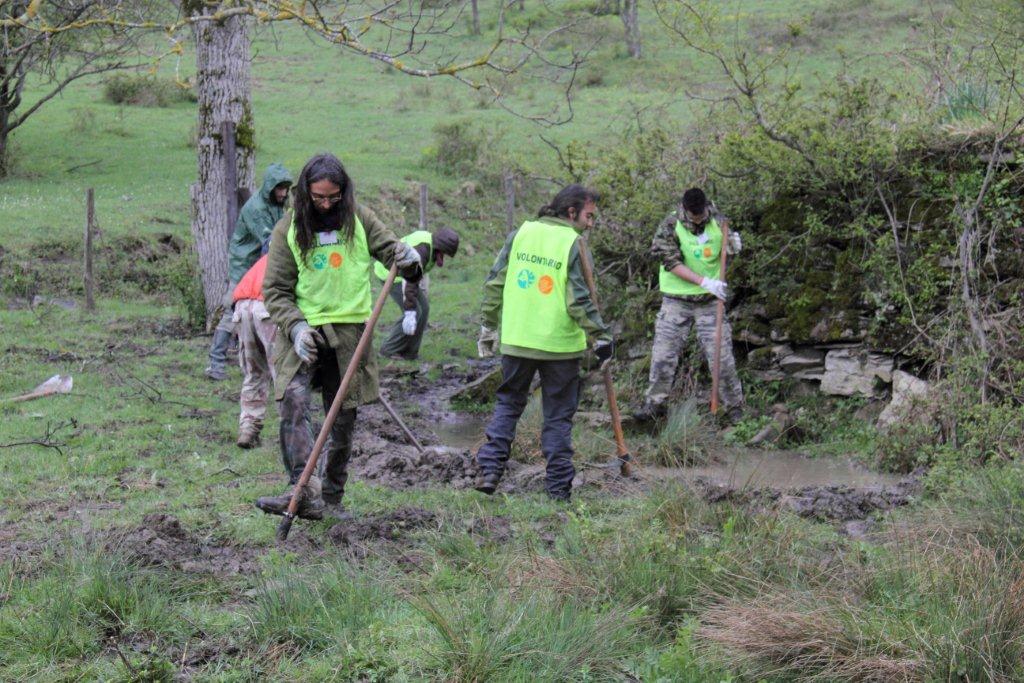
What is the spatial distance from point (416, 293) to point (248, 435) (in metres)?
2.28

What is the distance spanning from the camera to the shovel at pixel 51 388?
33.1 feet

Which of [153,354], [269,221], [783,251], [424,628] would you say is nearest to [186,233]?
[153,354]

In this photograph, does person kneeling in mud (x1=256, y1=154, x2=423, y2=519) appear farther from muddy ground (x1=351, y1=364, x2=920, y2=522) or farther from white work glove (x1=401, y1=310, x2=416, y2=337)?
muddy ground (x1=351, y1=364, x2=920, y2=522)

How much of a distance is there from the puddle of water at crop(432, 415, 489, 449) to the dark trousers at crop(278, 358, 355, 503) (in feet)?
9.92

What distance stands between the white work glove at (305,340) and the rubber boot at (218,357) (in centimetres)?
549

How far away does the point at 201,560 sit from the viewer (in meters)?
5.76

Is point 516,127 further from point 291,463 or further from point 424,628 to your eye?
point 424,628

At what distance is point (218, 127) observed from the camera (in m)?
12.4

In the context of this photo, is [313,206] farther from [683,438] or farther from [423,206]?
[423,206]

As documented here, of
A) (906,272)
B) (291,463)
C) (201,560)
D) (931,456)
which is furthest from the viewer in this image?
(906,272)

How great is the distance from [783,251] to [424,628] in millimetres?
7661

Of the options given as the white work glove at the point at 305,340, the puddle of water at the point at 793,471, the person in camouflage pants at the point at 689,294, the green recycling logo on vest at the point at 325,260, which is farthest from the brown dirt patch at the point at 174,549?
the person in camouflage pants at the point at 689,294

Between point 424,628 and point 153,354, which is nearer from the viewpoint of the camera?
point 424,628

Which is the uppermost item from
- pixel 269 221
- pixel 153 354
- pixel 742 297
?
pixel 269 221
